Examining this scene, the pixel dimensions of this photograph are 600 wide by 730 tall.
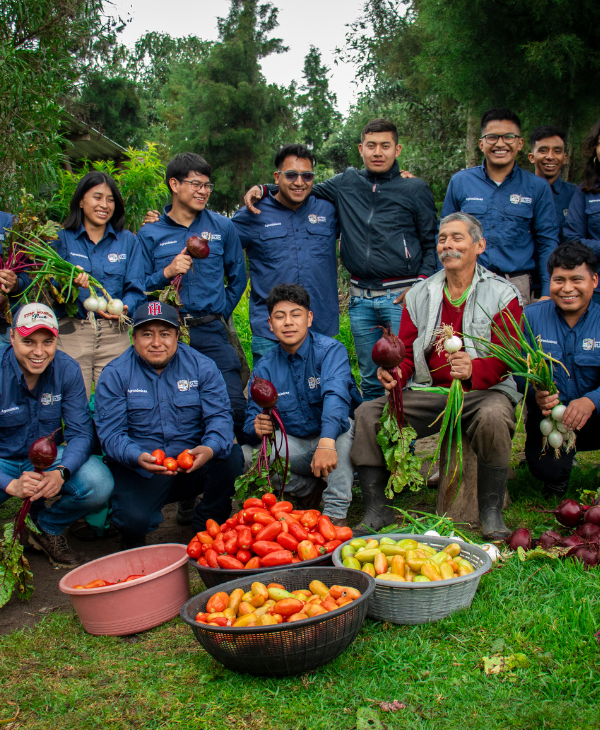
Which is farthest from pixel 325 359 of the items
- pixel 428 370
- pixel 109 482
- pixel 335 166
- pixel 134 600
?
pixel 335 166

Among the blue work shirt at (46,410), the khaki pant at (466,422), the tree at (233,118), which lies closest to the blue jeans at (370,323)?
the khaki pant at (466,422)

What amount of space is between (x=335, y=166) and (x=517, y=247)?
72.2 feet

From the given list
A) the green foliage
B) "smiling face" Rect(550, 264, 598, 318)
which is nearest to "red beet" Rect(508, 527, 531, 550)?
"smiling face" Rect(550, 264, 598, 318)

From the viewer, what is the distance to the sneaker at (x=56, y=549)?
4150 millimetres

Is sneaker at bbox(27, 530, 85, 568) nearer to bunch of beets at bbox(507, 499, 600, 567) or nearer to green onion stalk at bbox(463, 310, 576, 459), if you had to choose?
bunch of beets at bbox(507, 499, 600, 567)

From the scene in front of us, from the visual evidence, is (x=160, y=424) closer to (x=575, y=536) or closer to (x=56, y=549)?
(x=56, y=549)

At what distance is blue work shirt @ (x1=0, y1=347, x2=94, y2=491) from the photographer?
4.02 meters

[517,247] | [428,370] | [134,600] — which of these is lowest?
[134,600]

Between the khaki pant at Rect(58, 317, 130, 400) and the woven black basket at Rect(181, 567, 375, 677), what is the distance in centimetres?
262

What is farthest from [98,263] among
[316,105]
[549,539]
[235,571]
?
[316,105]

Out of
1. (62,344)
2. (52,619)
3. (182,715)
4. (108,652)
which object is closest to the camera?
(182,715)

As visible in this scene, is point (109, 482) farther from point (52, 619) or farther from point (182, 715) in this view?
point (182, 715)

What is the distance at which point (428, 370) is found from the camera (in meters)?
4.33

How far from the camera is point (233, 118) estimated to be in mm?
22766
